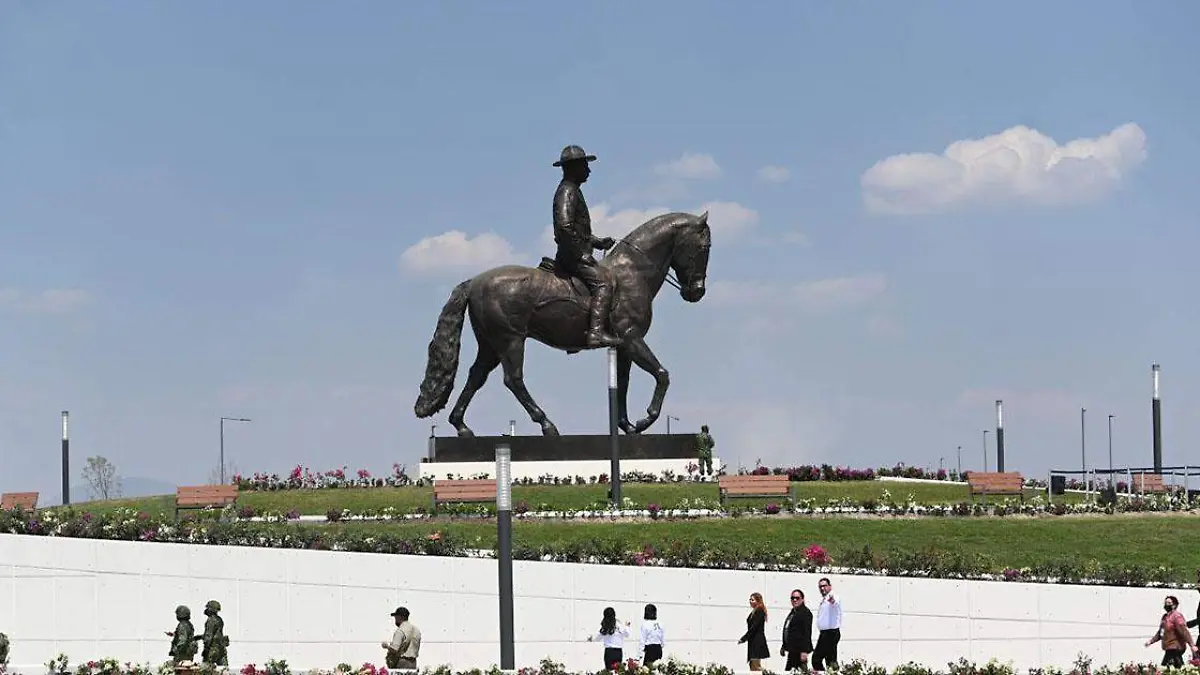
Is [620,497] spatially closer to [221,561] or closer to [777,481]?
[777,481]

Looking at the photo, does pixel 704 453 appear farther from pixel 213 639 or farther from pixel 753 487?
pixel 213 639

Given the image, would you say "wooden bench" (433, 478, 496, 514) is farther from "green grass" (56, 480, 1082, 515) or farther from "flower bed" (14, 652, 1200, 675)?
"flower bed" (14, 652, 1200, 675)

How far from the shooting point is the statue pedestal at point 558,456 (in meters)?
35.0

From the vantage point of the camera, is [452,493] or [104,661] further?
[452,493]

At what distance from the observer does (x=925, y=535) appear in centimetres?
2677

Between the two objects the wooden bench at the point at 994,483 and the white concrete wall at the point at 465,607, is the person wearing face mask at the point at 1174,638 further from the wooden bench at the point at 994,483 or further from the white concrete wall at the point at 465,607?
the wooden bench at the point at 994,483

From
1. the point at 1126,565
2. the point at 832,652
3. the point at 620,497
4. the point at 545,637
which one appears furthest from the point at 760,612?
the point at 620,497

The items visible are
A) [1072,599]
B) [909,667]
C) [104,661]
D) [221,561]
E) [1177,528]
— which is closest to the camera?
[909,667]

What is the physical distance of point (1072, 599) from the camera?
2280 centimetres

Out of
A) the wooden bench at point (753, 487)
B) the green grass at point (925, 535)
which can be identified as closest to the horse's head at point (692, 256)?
the wooden bench at point (753, 487)

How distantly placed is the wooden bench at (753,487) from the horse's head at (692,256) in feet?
20.2

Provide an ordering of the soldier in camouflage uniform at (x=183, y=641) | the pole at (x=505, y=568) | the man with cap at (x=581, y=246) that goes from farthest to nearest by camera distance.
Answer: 1. the man with cap at (x=581, y=246)
2. the pole at (x=505, y=568)
3. the soldier in camouflage uniform at (x=183, y=641)

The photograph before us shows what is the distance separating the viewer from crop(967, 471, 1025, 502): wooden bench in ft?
103

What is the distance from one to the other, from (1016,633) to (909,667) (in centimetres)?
406
